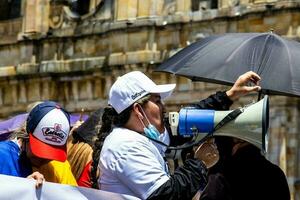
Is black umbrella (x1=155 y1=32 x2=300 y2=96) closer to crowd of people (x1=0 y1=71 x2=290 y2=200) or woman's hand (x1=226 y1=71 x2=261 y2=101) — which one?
crowd of people (x1=0 y1=71 x2=290 y2=200)

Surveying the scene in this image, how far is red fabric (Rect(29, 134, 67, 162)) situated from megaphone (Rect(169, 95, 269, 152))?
0.62 meters

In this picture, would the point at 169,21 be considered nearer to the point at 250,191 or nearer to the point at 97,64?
the point at 97,64

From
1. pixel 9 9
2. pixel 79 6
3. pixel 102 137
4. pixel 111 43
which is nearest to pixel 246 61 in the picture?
pixel 102 137

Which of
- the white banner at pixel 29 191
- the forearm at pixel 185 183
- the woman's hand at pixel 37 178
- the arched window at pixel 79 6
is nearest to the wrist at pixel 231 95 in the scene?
the forearm at pixel 185 183

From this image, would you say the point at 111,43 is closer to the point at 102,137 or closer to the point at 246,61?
the point at 246,61

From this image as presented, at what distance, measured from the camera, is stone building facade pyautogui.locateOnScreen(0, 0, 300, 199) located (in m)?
12.4

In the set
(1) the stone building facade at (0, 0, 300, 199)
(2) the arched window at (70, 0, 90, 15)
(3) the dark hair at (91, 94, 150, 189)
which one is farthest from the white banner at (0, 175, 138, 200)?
(2) the arched window at (70, 0, 90, 15)

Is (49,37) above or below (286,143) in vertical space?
above

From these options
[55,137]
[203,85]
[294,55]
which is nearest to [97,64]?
[203,85]

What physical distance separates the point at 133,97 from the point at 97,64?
33.5ft

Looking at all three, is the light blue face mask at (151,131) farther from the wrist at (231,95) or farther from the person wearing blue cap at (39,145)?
the wrist at (231,95)

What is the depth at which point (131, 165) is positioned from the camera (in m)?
4.11

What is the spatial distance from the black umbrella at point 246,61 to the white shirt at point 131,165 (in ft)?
6.12

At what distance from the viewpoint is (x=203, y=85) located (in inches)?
518
